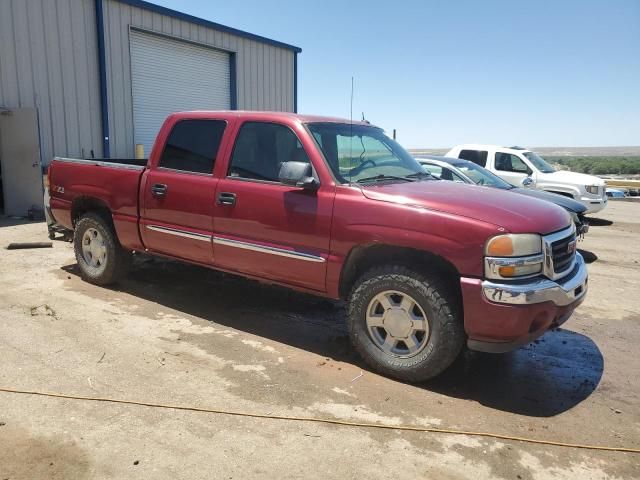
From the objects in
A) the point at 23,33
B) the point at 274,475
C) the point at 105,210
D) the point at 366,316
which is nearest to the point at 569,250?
the point at 366,316

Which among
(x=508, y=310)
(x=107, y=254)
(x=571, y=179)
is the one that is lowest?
(x=107, y=254)

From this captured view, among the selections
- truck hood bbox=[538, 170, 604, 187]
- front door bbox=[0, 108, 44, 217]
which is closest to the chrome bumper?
truck hood bbox=[538, 170, 604, 187]

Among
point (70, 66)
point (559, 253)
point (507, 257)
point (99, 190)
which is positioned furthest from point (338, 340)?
point (70, 66)

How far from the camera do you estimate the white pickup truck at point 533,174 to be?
502 inches

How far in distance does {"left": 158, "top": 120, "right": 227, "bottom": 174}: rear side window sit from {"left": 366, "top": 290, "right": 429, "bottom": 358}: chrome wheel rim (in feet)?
6.82

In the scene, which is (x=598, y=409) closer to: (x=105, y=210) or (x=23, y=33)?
(x=105, y=210)

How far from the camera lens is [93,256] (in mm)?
6316

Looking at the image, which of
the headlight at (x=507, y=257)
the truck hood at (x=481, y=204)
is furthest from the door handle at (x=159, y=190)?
the headlight at (x=507, y=257)

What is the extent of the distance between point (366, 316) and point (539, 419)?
1.36 m

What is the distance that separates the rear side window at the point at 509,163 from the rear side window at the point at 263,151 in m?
10.0

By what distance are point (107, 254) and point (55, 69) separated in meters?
8.39

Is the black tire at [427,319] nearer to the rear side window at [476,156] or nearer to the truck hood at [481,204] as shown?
the truck hood at [481,204]

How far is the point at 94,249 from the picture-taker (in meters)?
6.27

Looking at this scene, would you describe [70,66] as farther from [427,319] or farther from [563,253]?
[563,253]
